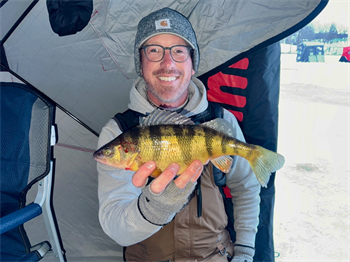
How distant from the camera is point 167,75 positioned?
1.67m

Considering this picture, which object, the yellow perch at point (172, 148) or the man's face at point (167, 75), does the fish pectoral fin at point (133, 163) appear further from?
the man's face at point (167, 75)

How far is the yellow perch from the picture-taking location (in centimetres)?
110

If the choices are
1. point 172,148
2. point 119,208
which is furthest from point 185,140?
point 119,208

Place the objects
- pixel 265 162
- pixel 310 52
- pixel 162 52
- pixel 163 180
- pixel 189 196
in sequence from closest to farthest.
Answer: pixel 163 180
pixel 265 162
pixel 189 196
pixel 162 52
pixel 310 52

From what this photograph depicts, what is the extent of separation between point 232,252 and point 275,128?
1.01 meters

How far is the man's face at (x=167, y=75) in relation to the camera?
66.0 inches

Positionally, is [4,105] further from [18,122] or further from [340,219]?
[340,219]

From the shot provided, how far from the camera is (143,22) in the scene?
1756 millimetres

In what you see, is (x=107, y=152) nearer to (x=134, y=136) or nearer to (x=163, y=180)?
(x=134, y=136)

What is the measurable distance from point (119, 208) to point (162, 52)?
1098 mm

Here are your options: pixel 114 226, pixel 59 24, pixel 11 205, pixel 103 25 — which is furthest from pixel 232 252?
pixel 59 24

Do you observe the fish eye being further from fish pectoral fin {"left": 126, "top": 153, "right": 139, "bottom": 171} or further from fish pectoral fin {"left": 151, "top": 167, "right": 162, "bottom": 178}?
fish pectoral fin {"left": 151, "top": 167, "right": 162, "bottom": 178}

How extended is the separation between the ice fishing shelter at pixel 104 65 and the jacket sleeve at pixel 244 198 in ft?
0.84

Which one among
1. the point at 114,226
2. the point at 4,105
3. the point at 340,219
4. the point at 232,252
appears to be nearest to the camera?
the point at 114,226
